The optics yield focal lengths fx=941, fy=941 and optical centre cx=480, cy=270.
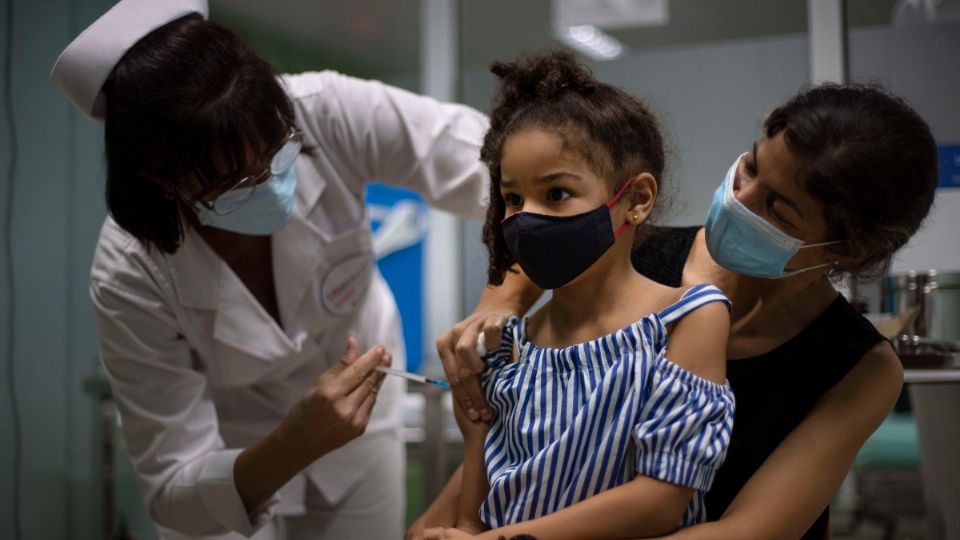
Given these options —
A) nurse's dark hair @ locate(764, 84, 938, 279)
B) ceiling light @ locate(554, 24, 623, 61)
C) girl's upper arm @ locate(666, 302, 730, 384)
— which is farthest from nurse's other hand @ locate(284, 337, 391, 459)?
ceiling light @ locate(554, 24, 623, 61)

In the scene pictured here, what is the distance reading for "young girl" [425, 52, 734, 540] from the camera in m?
1.04

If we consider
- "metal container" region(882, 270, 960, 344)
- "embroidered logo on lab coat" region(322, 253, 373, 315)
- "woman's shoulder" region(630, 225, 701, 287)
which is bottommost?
Result: "metal container" region(882, 270, 960, 344)

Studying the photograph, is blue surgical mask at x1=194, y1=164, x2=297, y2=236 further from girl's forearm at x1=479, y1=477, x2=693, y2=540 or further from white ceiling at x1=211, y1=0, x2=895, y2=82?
white ceiling at x1=211, y1=0, x2=895, y2=82

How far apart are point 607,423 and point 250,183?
0.64 metres

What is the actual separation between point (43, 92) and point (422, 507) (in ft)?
4.83

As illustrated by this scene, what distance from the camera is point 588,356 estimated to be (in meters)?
1.12

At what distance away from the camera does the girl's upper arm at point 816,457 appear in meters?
1.11

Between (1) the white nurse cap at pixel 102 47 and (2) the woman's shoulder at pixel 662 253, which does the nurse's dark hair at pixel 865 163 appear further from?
(1) the white nurse cap at pixel 102 47

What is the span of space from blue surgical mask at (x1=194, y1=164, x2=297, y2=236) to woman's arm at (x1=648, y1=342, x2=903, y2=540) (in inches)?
30.7

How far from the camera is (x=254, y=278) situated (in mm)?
1691

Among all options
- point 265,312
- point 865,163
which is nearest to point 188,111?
point 265,312

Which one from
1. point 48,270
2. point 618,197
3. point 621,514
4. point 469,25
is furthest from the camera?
point 469,25

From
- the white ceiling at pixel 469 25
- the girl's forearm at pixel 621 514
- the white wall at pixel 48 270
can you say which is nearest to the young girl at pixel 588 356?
the girl's forearm at pixel 621 514

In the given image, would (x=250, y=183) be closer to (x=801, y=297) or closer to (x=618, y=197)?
(x=618, y=197)
